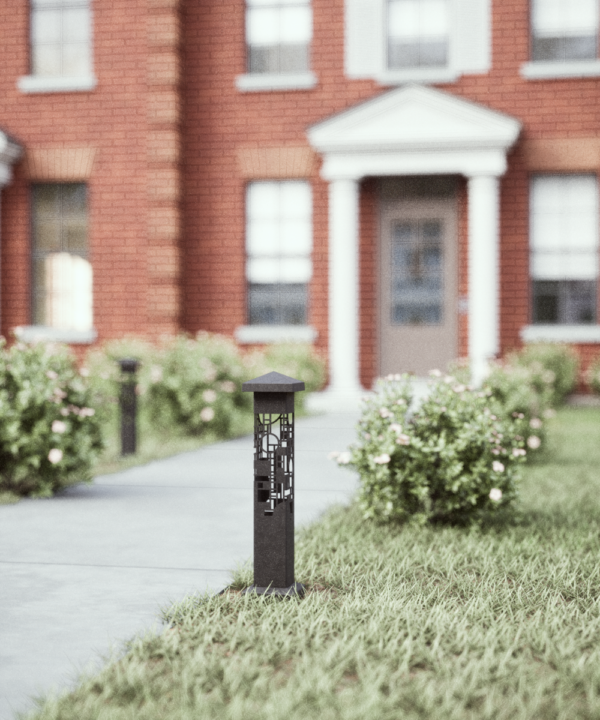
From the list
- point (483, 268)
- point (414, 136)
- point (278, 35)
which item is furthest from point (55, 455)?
point (278, 35)

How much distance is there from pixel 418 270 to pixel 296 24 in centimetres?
435

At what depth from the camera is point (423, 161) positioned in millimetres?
13727

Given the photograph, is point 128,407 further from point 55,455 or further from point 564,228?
point 564,228

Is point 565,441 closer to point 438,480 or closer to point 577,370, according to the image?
point 577,370

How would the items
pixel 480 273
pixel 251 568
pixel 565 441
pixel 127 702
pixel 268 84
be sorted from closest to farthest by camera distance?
pixel 127 702, pixel 251 568, pixel 565 441, pixel 480 273, pixel 268 84

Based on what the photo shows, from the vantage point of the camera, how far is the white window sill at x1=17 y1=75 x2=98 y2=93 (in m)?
14.9

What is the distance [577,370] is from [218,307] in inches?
222

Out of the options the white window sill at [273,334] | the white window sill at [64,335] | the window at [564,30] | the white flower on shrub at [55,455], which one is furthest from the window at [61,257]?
→ the white flower on shrub at [55,455]

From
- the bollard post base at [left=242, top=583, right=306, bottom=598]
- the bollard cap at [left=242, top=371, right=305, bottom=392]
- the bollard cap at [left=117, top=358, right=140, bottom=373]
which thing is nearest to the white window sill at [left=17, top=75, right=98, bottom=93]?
the bollard cap at [left=117, top=358, right=140, bottom=373]

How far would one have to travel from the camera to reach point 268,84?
47.9ft

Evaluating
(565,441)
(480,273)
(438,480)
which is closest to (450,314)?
(480,273)

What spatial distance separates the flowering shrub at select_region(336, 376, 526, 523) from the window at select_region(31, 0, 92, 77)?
11240mm

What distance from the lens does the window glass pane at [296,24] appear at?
14.7 m

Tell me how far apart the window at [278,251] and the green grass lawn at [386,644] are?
32.1 feet
